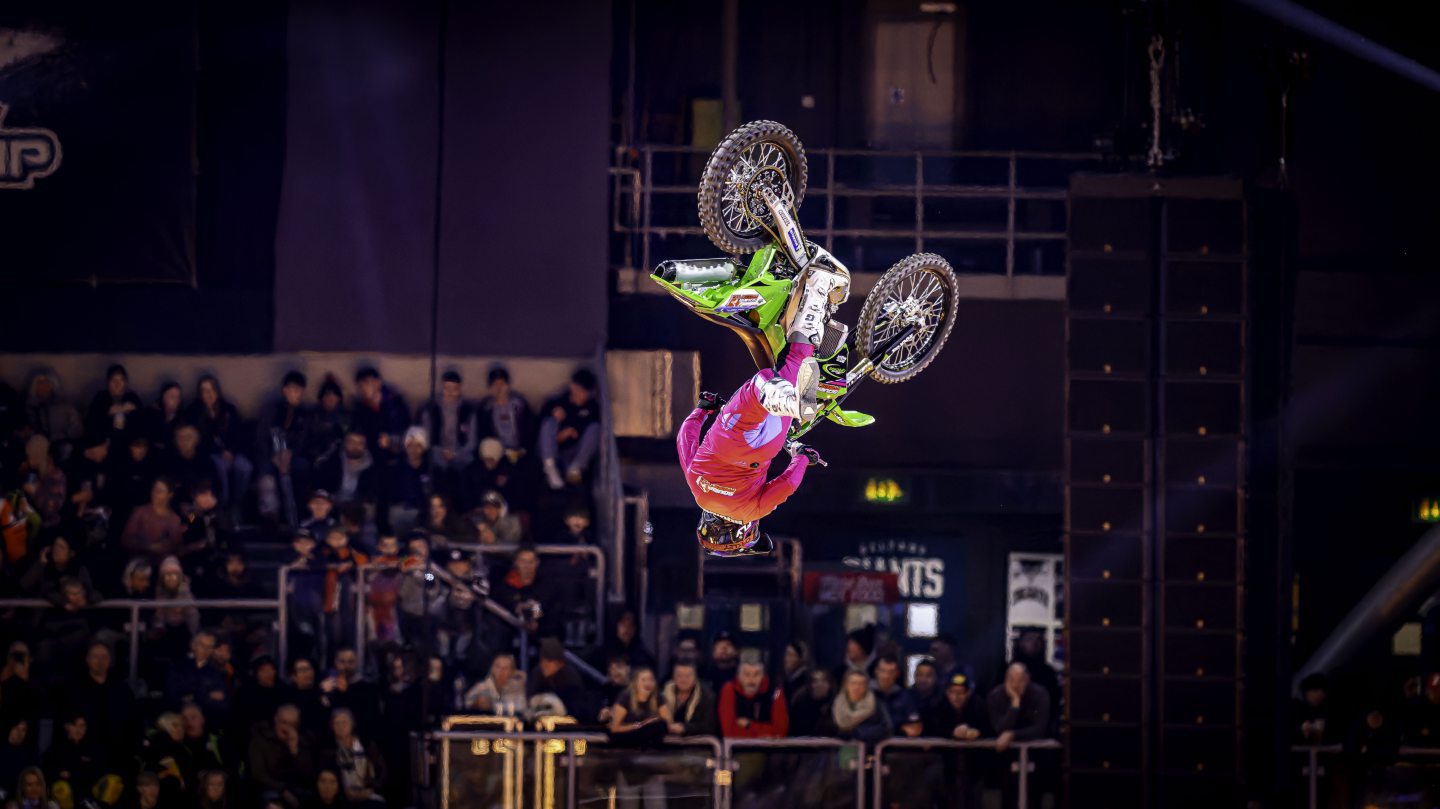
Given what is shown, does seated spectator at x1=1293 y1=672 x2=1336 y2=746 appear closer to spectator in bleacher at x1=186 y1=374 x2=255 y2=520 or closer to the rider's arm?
the rider's arm

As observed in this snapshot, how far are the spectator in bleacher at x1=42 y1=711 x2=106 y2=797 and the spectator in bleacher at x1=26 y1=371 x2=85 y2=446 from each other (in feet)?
7.81

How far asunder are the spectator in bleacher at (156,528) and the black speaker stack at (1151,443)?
586 cm

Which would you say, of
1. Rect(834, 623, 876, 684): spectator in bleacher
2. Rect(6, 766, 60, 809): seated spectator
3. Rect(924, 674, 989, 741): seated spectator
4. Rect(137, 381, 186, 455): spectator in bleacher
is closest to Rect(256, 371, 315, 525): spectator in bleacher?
Rect(137, 381, 186, 455): spectator in bleacher

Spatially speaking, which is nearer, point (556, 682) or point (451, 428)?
point (556, 682)

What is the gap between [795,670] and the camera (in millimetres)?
12523

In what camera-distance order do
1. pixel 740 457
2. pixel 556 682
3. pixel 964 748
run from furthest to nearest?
1. pixel 556 682
2. pixel 964 748
3. pixel 740 457

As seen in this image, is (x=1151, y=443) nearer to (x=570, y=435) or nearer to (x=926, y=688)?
(x=926, y=688)

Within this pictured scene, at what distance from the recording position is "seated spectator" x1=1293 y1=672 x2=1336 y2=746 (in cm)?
1220

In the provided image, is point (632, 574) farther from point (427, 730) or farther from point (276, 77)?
point (276, 77)

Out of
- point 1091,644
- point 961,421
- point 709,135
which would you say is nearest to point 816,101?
point 709,135

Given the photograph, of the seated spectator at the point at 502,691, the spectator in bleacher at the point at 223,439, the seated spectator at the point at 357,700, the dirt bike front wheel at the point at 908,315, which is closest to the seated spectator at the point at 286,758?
the seated spectator at the point at 357,700

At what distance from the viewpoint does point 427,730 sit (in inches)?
477

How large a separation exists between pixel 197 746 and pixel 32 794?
1036 millimetres

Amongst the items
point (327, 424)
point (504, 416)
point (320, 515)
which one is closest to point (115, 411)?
point (327, 424)
